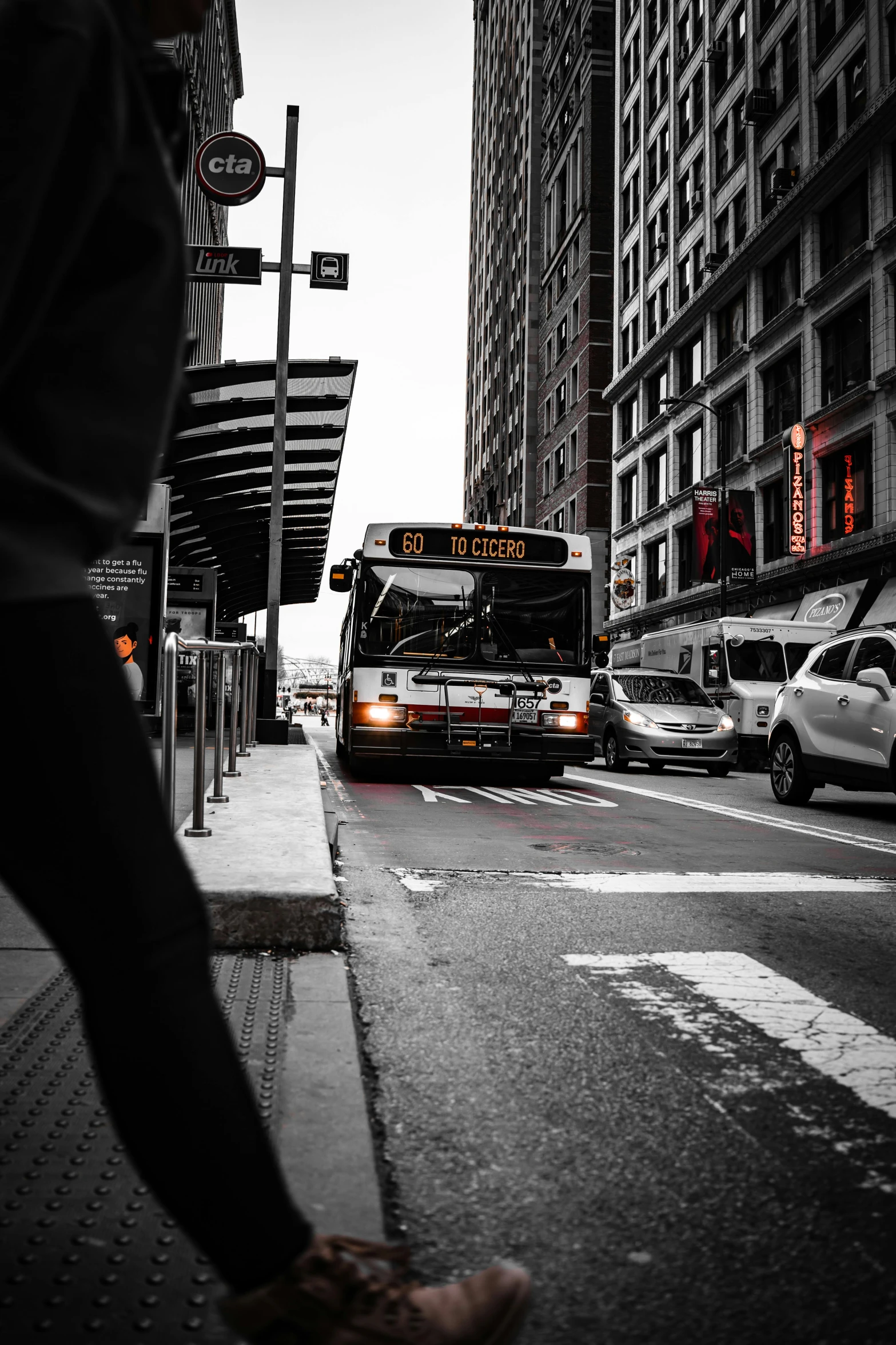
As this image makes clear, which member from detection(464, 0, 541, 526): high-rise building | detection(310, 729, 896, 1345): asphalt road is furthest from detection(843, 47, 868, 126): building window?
detection(464, 0, 541, 526): high-rise building

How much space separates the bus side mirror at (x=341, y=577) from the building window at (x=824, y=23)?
1034 inches

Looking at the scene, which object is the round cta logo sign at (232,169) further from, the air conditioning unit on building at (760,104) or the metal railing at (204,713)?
the air conditioning unit on building at (760,104)

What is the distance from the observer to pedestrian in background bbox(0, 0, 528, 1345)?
1.27 m

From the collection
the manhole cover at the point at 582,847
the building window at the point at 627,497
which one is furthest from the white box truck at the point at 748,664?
the building window at the point at 627,497

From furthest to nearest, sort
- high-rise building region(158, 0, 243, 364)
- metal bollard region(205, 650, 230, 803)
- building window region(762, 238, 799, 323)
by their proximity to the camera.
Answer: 1. high-rise building region(158, 0, 243, 364)
2. building window region(762, 238, 799, 323)
3. metal bollard region(205, 650, 230, 803)

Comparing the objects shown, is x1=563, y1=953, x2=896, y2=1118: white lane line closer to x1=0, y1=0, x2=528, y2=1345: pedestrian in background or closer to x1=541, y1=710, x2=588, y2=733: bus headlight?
x1=0, y1=0, x2=528, y2=1345: pedestrian in background

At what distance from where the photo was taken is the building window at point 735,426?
36.0 meters

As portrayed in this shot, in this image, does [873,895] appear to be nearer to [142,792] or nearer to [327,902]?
[327,902]

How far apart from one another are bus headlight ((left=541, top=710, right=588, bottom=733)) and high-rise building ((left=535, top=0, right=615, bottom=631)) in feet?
117

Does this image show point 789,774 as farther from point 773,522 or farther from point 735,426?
point 735,426

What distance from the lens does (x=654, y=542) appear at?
1709 inches

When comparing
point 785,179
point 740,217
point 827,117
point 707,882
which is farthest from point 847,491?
point 707,882

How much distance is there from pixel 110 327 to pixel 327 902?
10.2 feet

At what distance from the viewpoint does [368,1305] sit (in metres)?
1.40
